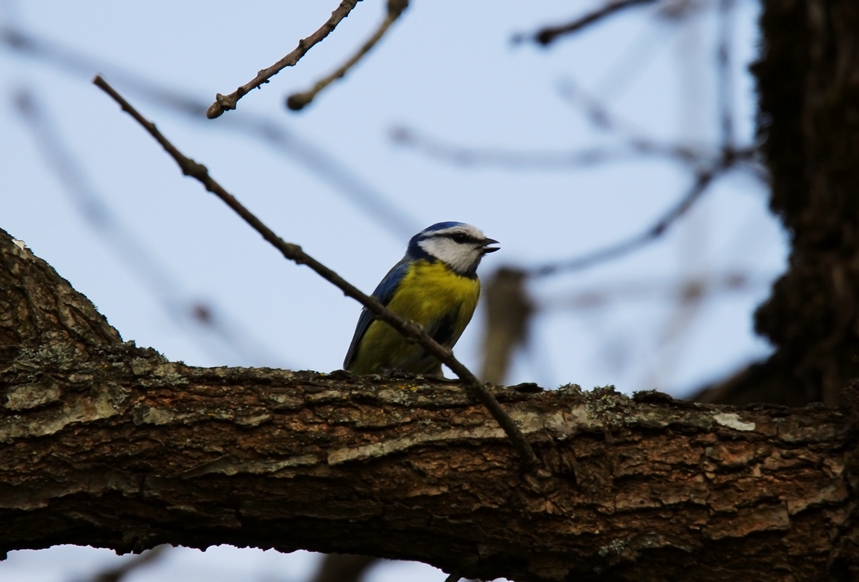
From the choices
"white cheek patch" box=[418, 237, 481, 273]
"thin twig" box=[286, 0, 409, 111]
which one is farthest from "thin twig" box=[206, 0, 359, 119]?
"white cheek patch" box=[418, 237, 481, 273]

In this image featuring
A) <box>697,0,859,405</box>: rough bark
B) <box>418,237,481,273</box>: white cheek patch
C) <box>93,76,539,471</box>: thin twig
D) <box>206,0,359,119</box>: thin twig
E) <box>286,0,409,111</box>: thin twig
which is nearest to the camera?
<box>93,76,539,471</box>: thin twig

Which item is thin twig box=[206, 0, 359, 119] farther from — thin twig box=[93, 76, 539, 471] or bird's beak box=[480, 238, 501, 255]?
bird's beak box=[480, 238, 501, 255]

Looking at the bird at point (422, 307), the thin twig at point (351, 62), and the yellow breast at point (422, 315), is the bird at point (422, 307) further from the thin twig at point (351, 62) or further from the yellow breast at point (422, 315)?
the thin twig at point (351, 62)

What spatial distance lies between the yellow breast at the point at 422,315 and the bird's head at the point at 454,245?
0.41ft

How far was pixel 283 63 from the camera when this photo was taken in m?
2.38

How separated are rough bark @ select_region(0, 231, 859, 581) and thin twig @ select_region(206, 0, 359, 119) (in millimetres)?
1023

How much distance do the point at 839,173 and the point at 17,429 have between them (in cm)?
362

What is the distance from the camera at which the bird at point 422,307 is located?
16.8 ft

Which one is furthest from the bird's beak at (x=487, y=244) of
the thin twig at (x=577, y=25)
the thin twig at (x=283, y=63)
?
the thin twig at (x=283, y=63)

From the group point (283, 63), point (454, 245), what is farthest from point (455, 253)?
point (283, 63)

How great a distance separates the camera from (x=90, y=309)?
124 inches

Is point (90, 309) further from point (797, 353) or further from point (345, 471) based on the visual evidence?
point (797, 353)

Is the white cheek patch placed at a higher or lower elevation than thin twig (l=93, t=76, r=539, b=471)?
higher

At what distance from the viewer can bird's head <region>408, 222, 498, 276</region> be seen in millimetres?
5645
